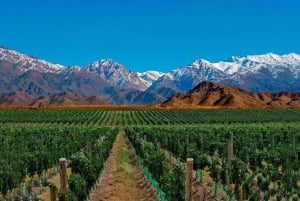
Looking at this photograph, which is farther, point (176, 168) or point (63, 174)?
point (176, 168)

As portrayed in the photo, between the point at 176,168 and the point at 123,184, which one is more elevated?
the point at 176,168

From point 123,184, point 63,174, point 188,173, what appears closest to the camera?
point 63,174

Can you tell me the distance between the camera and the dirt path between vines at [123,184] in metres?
28.6

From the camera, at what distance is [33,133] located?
209 ft

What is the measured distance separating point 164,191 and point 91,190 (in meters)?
4.80

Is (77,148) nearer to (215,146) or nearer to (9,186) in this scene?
(215,146)

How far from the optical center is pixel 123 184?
32406 millimetres

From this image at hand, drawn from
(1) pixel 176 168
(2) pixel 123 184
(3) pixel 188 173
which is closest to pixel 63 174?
(3) pixel 188 173

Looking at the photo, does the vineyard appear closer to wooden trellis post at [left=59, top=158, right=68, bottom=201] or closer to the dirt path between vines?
the dirt path between vines

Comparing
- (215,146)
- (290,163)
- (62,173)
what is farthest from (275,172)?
(215,146)

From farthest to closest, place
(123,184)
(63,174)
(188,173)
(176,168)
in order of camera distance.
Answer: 1. (123,184)
2. (176,168)
3. (188,173)
4. (63,174)

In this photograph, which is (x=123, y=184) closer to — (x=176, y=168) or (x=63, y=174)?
(x=176, y=168)

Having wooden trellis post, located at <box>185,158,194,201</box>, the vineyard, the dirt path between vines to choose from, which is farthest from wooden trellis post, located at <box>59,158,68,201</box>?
the dirt path between vines

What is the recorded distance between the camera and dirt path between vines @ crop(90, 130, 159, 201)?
2864cm
